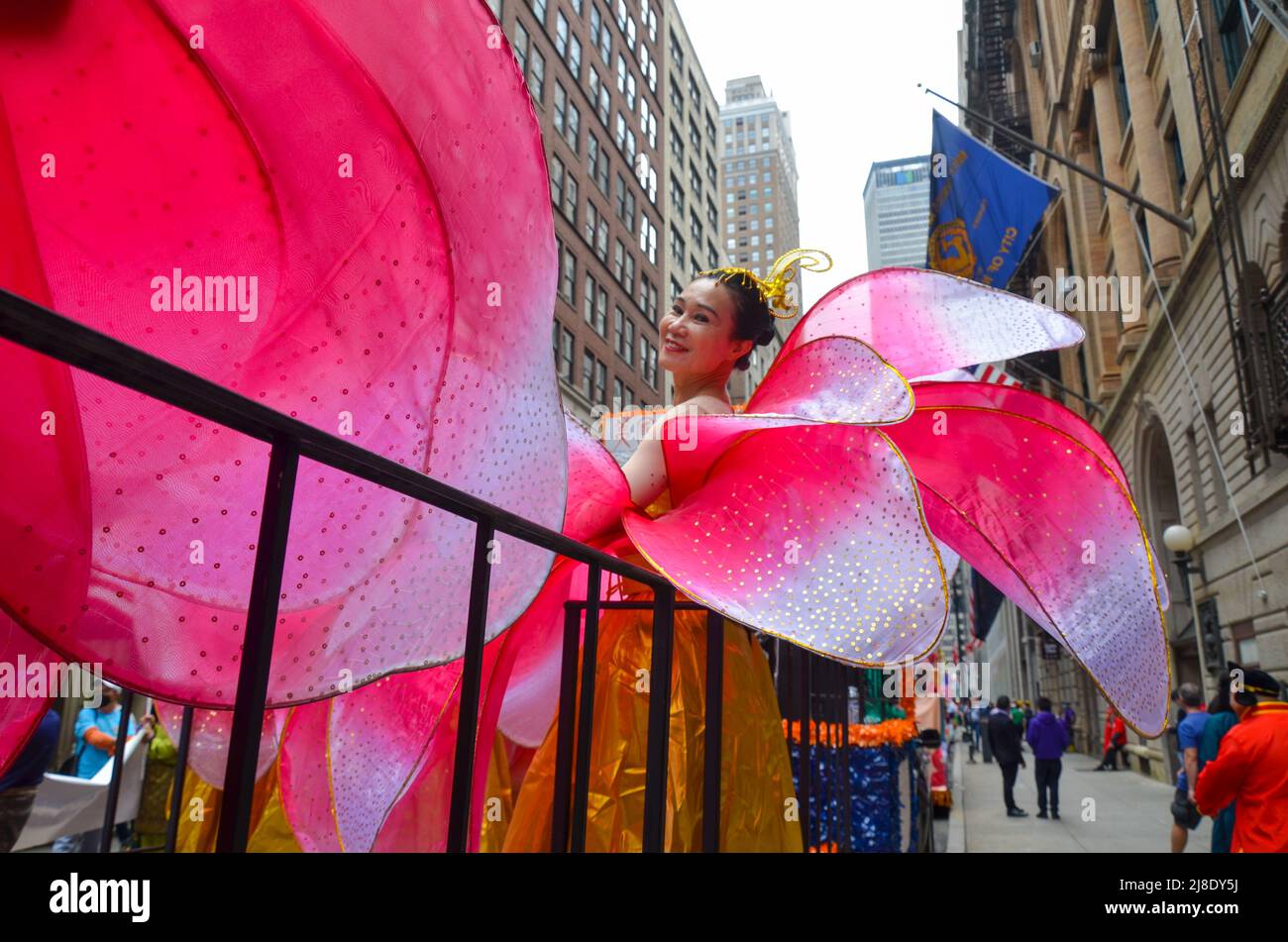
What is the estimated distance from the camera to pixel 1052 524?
2271 mm

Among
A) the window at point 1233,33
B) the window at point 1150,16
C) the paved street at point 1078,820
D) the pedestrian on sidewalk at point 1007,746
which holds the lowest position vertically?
the paved street at point 1078,820

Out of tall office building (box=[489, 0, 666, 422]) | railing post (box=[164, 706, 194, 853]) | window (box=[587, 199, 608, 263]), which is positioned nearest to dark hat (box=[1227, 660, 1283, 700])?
railing post (box=[164, 706, 194, 853])

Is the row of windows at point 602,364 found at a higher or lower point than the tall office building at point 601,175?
lower

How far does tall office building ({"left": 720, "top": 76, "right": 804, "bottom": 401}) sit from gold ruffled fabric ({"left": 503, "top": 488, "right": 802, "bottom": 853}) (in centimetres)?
12342

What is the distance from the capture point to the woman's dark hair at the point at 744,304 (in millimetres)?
2760

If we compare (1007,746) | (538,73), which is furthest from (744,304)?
(538,73)

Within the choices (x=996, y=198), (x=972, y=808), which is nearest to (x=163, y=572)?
(x=996, y=198)

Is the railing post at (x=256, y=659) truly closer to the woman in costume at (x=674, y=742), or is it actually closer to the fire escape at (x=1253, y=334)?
the woman in costume at (x=674, y=742)

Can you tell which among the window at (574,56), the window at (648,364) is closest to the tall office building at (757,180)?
the window at (648,364)

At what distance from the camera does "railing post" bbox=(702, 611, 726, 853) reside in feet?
6.16

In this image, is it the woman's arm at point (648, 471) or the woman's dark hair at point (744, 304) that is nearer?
the woman's arm at point (648, 471)

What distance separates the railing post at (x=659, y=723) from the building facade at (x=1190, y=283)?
1103 cm
